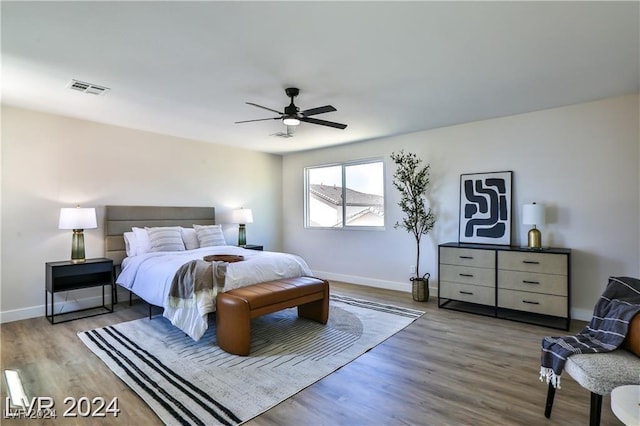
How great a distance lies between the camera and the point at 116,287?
457cm

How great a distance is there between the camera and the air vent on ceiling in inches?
124

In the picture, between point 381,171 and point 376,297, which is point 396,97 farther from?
point 376,297

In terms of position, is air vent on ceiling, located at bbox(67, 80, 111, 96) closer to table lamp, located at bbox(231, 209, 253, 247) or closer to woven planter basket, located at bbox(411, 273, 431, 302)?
table lamp, located at bbox(231, 209, 253, 247)

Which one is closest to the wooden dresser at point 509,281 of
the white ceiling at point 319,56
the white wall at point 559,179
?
the white wall at point 559,179

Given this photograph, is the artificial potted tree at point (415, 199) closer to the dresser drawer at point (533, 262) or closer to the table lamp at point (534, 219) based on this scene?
the dresser drawer at point (533, 262)

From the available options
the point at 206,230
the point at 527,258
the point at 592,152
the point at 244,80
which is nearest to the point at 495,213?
the point at 527,258

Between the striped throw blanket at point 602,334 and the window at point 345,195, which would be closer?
the striped throw blanket at point 602,334

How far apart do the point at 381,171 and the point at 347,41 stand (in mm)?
3365

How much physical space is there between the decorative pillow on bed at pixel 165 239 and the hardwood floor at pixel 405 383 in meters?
1.27

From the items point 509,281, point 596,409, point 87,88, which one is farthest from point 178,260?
point 509,281

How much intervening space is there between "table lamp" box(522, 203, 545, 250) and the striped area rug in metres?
1.62

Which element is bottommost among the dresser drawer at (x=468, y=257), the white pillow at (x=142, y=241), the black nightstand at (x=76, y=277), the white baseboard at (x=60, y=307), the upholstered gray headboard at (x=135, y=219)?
the white baseboard at (x=60, y=307)

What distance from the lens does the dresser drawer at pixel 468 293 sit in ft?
13.0

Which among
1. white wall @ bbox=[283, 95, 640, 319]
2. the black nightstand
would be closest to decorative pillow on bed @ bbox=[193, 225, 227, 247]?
the black nightstand
